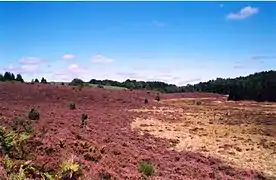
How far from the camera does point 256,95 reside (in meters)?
93.2

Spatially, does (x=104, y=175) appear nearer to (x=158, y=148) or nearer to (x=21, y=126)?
(x=21, y=126)

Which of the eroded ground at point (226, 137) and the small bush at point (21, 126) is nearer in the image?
the small bush at point (21, 126)

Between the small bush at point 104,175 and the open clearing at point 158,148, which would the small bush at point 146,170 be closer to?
the open clearing at point 158,148

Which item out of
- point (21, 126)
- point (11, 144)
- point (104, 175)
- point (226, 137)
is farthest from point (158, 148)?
point (11, 144)

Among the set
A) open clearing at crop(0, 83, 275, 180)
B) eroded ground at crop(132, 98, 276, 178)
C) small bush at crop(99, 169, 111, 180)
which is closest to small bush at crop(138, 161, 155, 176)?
open clearing at crop(0, 83, 275, 180)

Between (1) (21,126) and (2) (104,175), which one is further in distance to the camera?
(1) (21,126)

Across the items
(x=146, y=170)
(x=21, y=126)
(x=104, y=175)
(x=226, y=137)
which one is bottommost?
(x=226, y=137)

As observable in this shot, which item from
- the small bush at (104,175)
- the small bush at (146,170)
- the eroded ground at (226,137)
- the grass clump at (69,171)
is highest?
the grass clump at (69,171)

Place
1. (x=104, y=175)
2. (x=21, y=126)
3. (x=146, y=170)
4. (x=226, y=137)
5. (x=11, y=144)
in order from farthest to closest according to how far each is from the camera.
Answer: (x=226, y=137) → (x=21, y=126) → (x=146, y=170) → (x=11, y=144) → (x=104, y=175)

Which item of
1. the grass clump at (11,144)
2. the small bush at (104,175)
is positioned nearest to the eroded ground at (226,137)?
the small bush at (104,175)

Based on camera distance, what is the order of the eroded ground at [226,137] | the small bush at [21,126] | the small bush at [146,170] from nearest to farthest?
1. the small bush at [146,170]
2. the small bush at [21,126]
3. the eroded ground at [226,137]

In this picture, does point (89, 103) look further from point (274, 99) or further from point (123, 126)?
point (274, 99)

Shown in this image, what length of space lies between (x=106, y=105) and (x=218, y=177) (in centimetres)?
3666

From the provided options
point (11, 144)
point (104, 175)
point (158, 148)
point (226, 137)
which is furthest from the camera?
point (226, 137)
